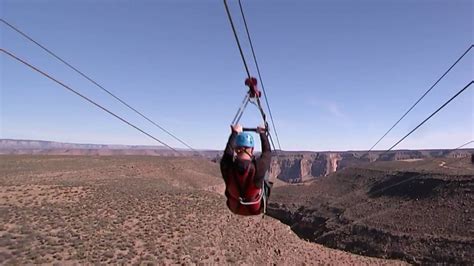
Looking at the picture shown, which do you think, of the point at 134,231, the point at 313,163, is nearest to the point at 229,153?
the point at 134,231

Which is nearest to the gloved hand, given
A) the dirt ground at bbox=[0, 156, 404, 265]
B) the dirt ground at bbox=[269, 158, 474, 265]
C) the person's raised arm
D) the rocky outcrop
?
the person's raised arm

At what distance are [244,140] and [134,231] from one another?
2669 cm

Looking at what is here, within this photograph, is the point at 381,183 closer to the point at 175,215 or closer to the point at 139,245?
the point at 175,215

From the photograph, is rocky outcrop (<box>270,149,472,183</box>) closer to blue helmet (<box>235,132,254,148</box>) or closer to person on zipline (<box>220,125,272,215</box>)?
person on zipline (<box>220,125,272,215</box>)

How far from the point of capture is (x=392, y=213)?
167 feet

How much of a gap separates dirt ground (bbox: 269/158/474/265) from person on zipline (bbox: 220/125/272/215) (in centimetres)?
3470

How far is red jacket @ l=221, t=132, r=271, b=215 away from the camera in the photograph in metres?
6.80

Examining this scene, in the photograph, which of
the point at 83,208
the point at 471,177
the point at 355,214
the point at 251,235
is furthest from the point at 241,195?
the point at 471,177

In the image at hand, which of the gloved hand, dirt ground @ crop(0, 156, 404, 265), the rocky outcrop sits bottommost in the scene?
dirt ground @ crop(0, 156, 404, 265)

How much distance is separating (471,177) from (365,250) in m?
25.7

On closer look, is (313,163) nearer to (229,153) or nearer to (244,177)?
(244,177)

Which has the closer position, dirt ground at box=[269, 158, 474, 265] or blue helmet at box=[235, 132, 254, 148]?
blue helmet at box=[235, 132, 254, 148]

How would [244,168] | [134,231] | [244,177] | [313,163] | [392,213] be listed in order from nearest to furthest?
[244,168] < [244,177] < [134,231] < [392,213] < [313,163]

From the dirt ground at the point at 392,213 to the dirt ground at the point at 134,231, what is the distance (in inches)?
217
